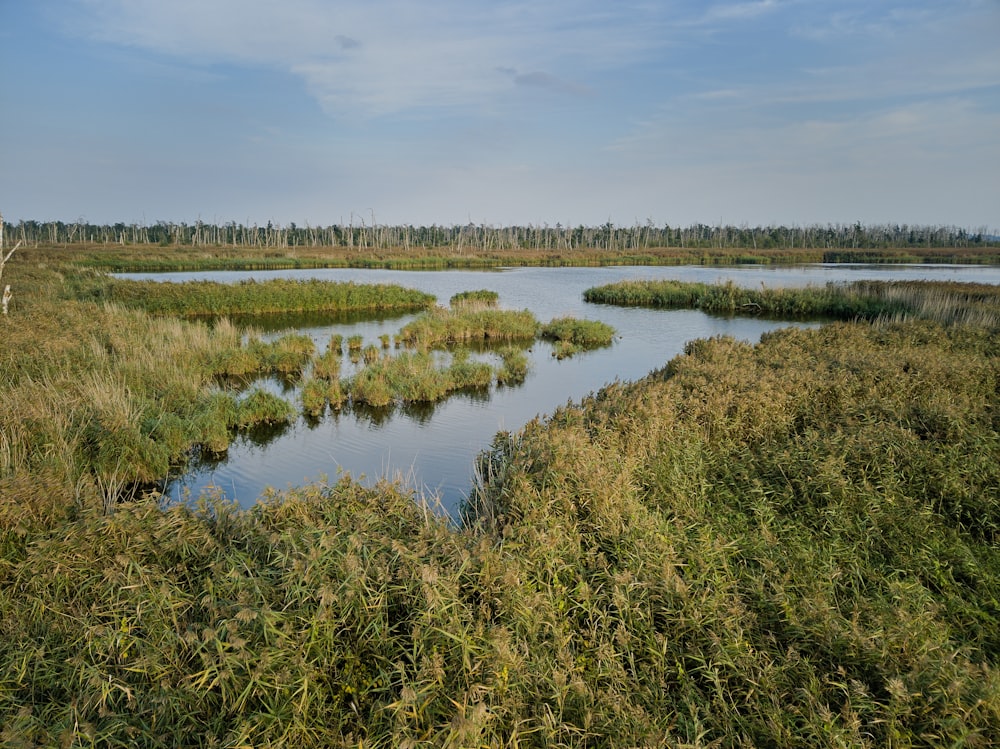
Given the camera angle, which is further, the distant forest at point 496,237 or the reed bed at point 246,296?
the distant forest at point 496,237

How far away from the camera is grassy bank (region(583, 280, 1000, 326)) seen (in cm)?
2233

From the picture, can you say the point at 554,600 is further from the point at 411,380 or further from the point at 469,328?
the point at 469,328

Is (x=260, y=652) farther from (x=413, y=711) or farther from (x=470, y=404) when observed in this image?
(x=470, y=404)

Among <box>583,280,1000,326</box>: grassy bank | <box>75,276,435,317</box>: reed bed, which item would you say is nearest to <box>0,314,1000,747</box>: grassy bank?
<box>583,280,1000,326</box>: grassy bank

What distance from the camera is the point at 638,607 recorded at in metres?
4.66

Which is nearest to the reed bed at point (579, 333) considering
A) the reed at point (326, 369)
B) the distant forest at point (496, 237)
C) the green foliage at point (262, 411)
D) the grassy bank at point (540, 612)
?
the reed at point (326, 369)

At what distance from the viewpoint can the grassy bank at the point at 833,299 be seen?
22.3m

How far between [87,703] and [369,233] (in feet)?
432

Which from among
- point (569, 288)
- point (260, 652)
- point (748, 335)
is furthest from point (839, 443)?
point (569, 288)

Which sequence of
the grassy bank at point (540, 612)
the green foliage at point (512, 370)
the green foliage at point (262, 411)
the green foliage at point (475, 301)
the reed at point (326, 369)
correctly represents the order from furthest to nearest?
the green foliage at point (475, 301)
the green foliage at point (512, 370)
the reed at point (326, 369)
the green foliage at point (262, 411)
the grassy bank at point (540, 612)

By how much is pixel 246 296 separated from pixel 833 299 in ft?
98.5

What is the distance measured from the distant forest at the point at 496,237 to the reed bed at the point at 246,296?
224 feet

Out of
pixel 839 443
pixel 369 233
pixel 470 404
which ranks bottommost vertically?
pixel 470 404

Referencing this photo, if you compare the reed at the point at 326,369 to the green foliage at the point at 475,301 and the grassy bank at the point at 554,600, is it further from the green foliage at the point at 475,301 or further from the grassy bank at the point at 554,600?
the green foliage at the point at 475,301
